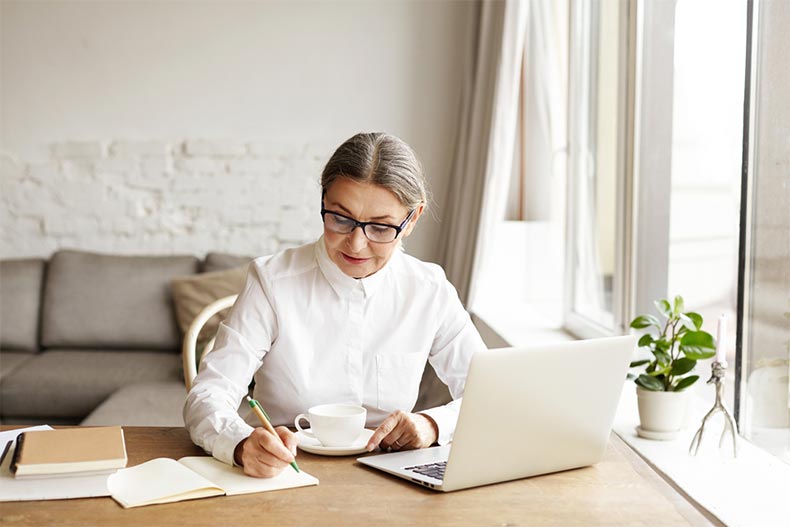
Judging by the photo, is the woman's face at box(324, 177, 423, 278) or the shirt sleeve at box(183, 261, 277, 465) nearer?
the shirt sleeve at box(183, 261, 277, 465)

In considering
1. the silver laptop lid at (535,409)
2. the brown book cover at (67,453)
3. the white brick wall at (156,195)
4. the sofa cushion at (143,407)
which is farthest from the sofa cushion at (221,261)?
the silver laptop lid at (535,409)

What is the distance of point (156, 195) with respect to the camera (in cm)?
418

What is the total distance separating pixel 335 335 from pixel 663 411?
68 cm

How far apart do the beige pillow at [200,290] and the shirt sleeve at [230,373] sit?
2001mm

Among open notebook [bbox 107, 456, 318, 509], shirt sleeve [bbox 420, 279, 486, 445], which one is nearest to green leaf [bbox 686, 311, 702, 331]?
shirt sleeve [bbox 420, 279, 486, 445]

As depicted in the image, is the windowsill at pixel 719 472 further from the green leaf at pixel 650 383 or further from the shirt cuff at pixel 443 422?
the shirt cuff at pixel 443 422

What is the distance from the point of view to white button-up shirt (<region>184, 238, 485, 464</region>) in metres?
1.66

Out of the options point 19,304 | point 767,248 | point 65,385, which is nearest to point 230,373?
point 767,248

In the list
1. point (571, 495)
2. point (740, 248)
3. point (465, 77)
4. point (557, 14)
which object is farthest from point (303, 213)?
point (571, 495)

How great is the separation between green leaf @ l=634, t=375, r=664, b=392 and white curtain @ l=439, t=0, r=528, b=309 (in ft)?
5.63

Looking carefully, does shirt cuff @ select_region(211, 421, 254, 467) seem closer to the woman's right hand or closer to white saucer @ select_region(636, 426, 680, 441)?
the woman's right hand

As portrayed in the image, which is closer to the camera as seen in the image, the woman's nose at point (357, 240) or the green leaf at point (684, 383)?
the woman's nose at point (357, 240)

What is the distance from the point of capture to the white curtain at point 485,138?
3301 millimetres

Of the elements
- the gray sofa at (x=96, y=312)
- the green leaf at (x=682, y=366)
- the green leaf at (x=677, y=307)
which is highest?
the green leaf at (x=677, y=307)
